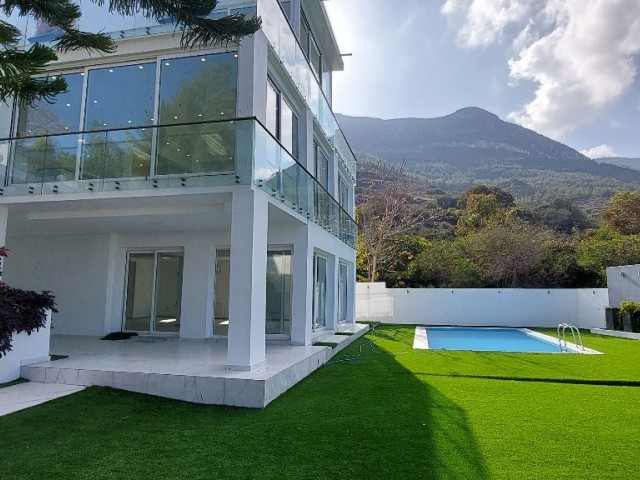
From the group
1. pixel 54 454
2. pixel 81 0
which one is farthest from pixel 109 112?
pixel 54 454

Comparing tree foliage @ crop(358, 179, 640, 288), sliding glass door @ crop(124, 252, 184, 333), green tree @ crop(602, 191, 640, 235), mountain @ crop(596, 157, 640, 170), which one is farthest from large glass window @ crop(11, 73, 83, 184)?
mountain @ crop(596, 157, 640, 170)

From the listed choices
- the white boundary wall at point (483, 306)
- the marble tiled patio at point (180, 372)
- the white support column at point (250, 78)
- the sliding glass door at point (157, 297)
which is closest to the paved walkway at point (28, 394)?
the marble tiled patio at point (180, 372)

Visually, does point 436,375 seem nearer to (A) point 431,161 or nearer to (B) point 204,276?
(B) point 204,276

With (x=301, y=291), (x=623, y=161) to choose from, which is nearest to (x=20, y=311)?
A: (x=301, y=291)

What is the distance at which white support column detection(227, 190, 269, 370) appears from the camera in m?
6.53

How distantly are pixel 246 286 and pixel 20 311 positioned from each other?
3404 millimetres

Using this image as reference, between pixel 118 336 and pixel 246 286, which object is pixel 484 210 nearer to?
pixel 118 336

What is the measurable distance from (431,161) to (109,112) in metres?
71.7

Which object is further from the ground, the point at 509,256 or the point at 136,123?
the point at 136,123

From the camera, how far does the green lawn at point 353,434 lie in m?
3.86

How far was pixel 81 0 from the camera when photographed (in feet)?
29.4

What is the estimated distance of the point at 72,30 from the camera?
641 cm

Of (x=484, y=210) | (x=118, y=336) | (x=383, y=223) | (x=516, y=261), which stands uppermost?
(x=484, y=210)

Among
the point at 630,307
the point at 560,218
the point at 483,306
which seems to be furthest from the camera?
the point at 560,218
